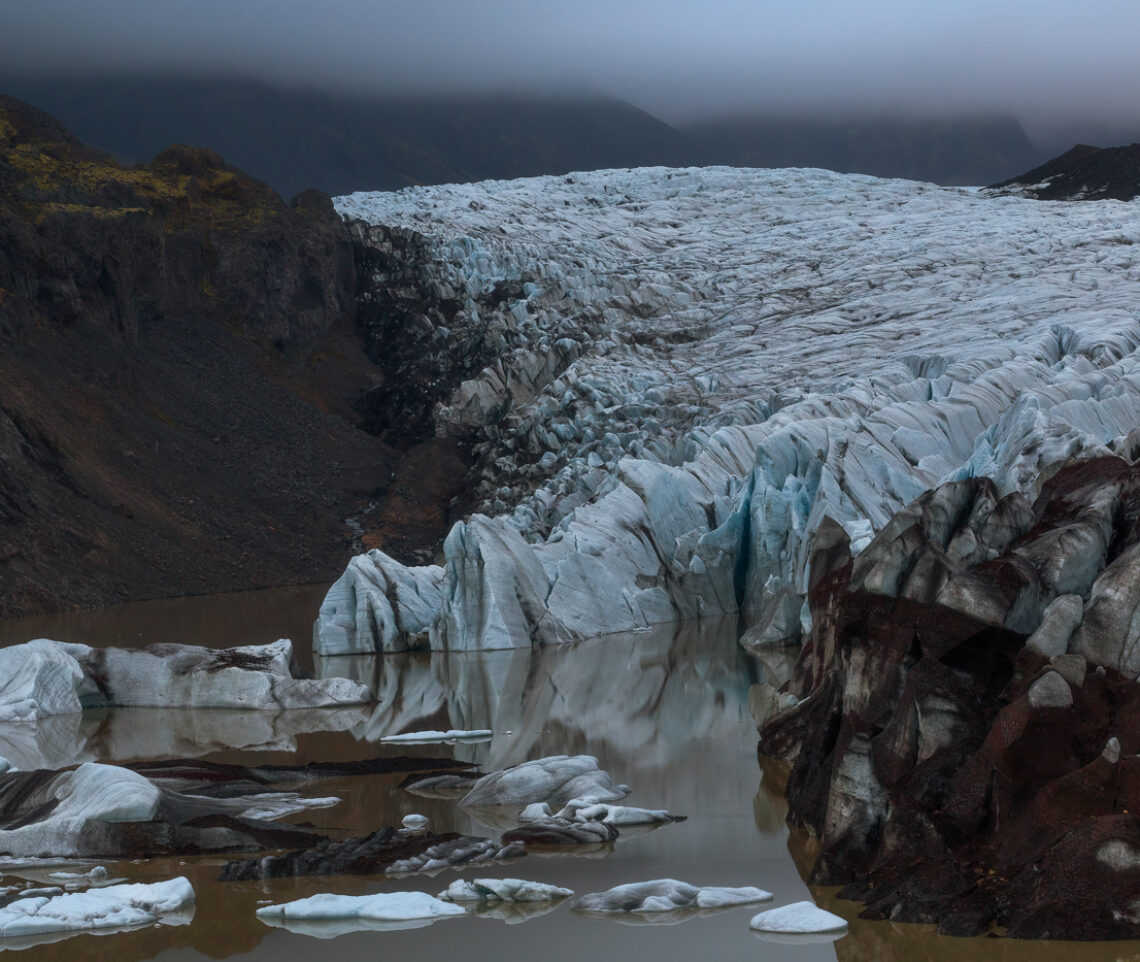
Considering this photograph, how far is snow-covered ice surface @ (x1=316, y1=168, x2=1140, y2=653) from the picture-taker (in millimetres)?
20906

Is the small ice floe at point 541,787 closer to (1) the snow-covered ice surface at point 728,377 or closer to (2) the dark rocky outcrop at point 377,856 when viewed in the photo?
(2) the dark rocky outcrop at point 377,856

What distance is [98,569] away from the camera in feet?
106

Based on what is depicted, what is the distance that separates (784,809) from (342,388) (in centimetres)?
4363

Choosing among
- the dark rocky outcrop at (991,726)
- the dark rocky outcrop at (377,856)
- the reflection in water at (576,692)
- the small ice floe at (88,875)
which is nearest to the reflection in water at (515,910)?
the dark rocky outcrop at (377,856)

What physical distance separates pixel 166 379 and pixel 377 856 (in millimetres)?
38577

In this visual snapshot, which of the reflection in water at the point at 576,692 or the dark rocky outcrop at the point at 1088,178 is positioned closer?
the reflection in water at the point at 576,692

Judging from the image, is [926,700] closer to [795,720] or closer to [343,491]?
[795,720]

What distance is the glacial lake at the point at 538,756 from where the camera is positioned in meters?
6.61

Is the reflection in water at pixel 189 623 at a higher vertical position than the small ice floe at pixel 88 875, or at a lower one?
lower

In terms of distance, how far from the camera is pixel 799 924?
6.52m

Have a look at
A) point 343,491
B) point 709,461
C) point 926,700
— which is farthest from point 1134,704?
point 343,491

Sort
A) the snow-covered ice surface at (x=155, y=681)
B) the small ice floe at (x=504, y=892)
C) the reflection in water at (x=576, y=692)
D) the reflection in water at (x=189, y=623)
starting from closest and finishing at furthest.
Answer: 1. the small ice floe at (x=504, y=892)
2. the reflection in water at (x=576, y=692)
3. the snow-covered ice surface at (x=155, y=681)
4. the reflection in water at (x=189, y=623)

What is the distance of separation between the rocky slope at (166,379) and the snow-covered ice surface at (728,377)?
5.55 m

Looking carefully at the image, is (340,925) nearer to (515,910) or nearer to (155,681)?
(515,910)
